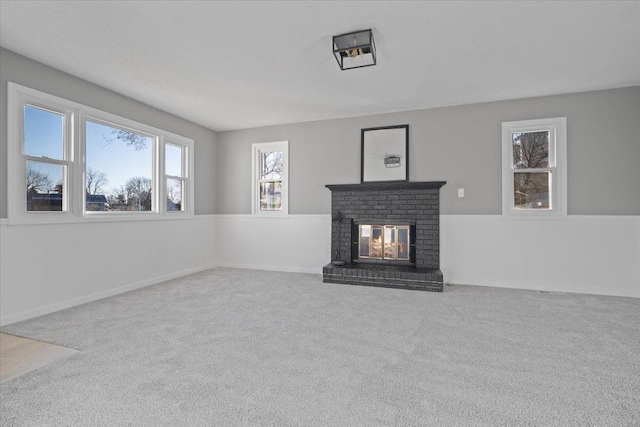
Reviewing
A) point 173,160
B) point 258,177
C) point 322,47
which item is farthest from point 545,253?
point 173,160

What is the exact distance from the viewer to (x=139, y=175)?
4.62 m

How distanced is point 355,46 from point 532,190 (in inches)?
132

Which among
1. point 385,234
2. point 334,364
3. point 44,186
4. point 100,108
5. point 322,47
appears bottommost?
point 334,364

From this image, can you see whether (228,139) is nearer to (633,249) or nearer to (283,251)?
(283,251)

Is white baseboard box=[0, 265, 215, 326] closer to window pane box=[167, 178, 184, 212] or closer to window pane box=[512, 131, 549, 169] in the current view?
window pane box=[167, 178, 184, 212]

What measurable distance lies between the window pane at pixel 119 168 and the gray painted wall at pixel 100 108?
0.95 feet

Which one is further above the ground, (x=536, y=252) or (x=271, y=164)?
(x=271, y=164)

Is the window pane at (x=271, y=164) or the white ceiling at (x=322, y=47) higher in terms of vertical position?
the white ceiling at (x=322, y=47)

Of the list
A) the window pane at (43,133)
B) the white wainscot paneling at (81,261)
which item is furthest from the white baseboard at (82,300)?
the window pane at (43,133)

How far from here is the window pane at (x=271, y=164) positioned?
5.85 m

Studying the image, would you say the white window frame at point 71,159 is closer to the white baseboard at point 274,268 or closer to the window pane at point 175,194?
the window pane at point 175,194

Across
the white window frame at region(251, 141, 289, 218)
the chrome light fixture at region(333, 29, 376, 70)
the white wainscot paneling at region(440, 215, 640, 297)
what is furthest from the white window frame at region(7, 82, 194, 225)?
the white wainscot paneling at region(440, 215, 640, 297)

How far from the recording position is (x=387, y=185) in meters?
4.91

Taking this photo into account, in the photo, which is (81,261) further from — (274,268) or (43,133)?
(274,268)
